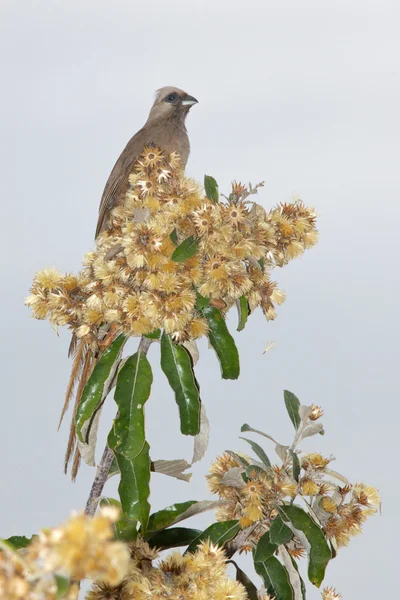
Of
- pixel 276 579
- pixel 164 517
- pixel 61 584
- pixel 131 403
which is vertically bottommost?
pixel 61 584

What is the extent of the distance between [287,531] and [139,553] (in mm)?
440

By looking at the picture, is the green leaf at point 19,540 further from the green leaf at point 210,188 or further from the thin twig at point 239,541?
the green leaf at point 210,188

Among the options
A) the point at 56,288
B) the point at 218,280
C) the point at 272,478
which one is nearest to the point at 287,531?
the point at 272,478

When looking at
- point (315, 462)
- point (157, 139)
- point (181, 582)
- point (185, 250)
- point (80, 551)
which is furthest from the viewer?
point (157, 139)

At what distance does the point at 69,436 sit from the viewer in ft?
9.92

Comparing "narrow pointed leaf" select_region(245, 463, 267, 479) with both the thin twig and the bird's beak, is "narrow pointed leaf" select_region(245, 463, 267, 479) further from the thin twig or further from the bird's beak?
the bird's beak

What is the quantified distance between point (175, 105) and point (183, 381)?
2.34 meters

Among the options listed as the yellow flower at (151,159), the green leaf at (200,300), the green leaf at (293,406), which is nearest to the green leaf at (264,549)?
the green leaf at (293,406)

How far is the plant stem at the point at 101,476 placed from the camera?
2.56 meters

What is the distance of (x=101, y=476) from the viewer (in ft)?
8.54

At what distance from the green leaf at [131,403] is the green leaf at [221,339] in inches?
8.8

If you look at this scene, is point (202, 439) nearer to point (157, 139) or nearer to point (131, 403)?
point (131, 403)

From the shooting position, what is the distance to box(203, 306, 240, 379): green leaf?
98.6 inches

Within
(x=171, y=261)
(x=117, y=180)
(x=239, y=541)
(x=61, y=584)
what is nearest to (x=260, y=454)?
(x=239, y=541)
